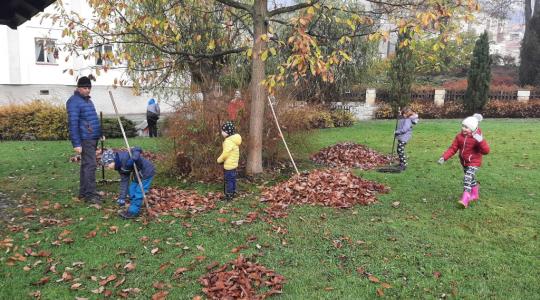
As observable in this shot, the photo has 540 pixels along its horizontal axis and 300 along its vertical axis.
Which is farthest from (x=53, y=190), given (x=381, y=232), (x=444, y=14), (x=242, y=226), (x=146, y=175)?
(x=444, y=14)

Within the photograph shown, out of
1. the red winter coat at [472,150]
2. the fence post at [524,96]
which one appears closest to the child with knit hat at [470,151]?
the red winter coat at [472,150]

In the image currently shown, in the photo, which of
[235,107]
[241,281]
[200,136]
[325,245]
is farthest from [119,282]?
[235,107]

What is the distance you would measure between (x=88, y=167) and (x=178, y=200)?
150 centimetres

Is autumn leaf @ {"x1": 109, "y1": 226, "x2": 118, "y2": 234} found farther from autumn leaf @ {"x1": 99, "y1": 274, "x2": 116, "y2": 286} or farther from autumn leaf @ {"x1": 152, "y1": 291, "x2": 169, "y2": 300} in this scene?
autumn leaf @ {"x1": 152, "y1": 291, "x2": 169, "y2": 300}

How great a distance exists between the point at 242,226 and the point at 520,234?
359 cm

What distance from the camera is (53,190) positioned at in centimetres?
795

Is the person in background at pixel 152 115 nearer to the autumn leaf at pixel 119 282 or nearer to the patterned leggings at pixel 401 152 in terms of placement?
the patterned leggings at pixel 401 152

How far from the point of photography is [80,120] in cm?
681

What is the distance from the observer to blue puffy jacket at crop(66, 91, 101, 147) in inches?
265

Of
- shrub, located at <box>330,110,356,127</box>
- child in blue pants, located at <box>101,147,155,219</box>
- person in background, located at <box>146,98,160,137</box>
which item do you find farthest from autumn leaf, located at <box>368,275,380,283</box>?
shrub, located at <box>330,110,356,127</box>

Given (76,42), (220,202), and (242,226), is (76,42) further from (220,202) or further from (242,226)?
(242,226)

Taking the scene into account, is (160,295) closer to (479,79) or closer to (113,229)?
(113,229)

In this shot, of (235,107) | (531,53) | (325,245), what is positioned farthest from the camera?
(531,53)

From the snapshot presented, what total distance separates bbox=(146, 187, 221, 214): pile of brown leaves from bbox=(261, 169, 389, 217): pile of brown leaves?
901mm
